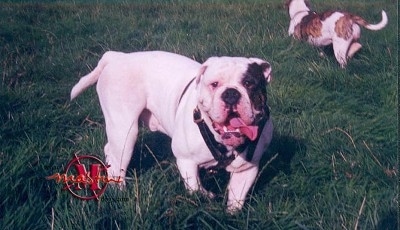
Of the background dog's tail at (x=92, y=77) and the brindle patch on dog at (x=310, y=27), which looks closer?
the background dog's tail at (x=92, y=77)

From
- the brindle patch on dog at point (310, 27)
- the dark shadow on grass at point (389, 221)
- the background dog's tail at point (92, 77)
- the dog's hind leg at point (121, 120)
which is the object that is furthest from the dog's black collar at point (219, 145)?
the brindle patch on dog at point (310, 27)

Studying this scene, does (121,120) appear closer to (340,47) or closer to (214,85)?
(214,85)

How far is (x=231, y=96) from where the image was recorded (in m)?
2.87

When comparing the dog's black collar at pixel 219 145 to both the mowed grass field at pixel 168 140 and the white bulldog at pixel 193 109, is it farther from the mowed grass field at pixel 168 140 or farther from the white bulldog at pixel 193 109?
the mowed grass field at pixel 168 140

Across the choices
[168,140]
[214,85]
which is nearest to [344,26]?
[168,140]

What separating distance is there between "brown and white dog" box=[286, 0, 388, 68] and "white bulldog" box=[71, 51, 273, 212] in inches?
152

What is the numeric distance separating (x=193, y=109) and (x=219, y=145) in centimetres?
30

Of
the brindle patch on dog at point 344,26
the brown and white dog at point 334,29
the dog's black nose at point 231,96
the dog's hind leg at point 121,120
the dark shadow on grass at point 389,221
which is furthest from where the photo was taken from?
the brindle patch on dog at point 344,26

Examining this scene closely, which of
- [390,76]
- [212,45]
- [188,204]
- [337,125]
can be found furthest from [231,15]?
[188,204]

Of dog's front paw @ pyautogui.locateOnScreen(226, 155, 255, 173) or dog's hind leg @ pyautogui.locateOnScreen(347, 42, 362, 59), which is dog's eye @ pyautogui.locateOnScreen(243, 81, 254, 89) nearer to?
dog's front paw @ pyautogui.locateOnScreen(226, 155, 255, 173)

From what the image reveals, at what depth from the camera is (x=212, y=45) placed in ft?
20.7

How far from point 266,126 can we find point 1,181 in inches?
63.3

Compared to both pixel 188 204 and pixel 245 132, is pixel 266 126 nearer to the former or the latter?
pixel 245 132

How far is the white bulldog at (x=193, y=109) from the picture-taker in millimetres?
2938
